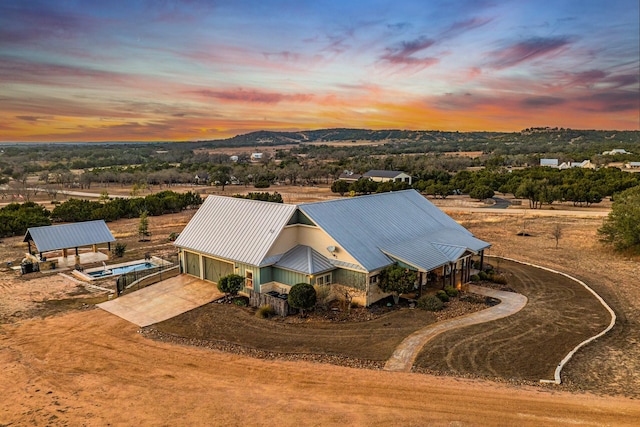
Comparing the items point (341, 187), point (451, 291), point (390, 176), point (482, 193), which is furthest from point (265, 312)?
point (390, 176)

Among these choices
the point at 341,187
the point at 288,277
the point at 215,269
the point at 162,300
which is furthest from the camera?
the point at 341,187

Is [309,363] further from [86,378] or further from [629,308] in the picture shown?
[629,308]

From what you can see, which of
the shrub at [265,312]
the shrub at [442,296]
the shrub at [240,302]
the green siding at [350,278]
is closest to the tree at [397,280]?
the green siding at [350,278]

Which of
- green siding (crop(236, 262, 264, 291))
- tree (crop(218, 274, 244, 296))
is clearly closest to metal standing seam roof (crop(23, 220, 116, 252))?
tree (crop(218, 274, 244, 296))

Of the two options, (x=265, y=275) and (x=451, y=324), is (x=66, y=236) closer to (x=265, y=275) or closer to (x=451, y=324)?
(x=265, y=275)

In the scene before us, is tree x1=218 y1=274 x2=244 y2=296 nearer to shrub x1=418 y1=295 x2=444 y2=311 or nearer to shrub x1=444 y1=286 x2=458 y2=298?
shrub x1=418 y1=295 x2=444 y2=311

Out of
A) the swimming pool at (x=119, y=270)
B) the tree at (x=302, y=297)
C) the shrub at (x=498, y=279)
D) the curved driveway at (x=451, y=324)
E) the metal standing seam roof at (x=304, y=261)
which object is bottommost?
the curved driveway at (x=451, y=324)

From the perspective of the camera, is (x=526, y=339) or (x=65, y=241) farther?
(x=65, y=241)

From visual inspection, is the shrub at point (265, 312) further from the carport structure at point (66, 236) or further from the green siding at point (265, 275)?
the carport structure at point (66, 236)
